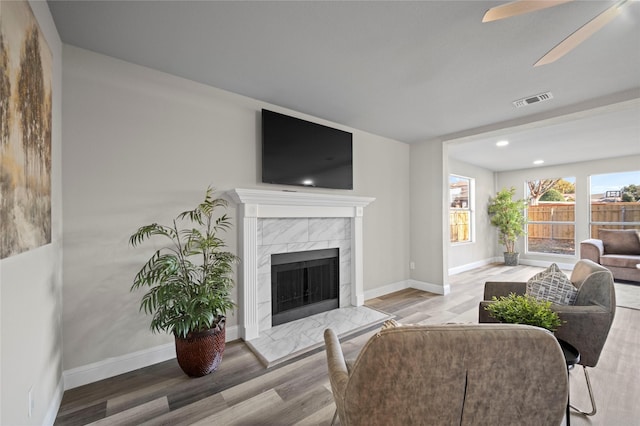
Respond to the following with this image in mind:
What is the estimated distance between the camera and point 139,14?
1.71 m

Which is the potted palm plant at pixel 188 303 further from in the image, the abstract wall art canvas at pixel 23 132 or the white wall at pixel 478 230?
the white wall at pixel 478 230

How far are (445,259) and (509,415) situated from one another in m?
3.54

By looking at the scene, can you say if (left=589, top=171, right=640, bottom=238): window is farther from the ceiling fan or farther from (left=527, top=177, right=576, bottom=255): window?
the ceiling fan

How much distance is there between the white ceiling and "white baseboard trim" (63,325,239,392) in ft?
7.87

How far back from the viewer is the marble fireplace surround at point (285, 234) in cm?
276

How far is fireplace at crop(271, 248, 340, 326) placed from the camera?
311 cm

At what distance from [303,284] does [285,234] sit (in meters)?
0.69

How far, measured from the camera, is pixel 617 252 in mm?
5141

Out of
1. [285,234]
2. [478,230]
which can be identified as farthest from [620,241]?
[285,234]

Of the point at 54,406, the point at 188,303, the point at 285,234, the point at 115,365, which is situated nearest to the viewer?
the point at 54,406

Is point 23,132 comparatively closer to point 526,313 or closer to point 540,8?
point 540,8

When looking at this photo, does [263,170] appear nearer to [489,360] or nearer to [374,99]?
[374,99]

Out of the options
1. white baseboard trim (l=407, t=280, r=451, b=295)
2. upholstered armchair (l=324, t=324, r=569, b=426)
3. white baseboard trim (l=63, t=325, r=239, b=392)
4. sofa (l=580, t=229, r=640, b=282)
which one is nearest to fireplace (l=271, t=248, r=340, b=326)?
white baseboard trim (l=63, t=325, r=239, b=392)

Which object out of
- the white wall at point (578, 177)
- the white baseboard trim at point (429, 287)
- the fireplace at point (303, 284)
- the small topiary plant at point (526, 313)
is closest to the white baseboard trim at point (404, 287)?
the white baseboard trim at point (429, 287)
